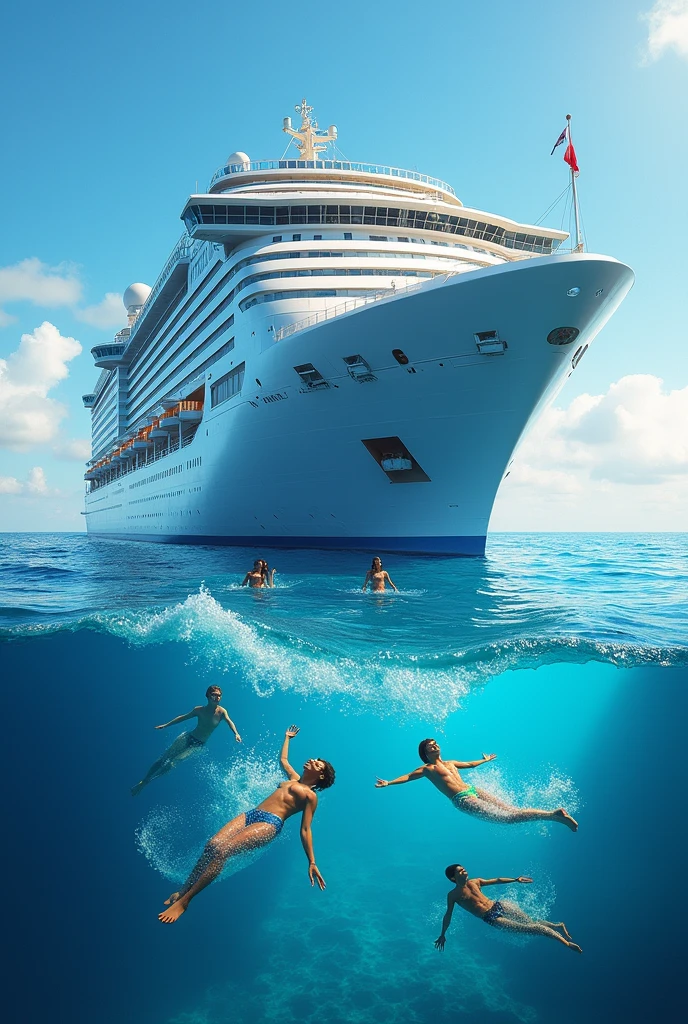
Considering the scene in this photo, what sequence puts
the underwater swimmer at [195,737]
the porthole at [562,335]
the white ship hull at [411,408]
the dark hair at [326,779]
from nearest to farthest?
the dark hair at [326,779]
the underwater swimmer at [195,737]
the white ship hull at [411,408]
the porthole at [562,335]

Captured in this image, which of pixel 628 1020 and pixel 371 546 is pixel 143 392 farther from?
pixel 628 1020

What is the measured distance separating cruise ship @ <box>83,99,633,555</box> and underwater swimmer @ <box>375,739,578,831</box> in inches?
474

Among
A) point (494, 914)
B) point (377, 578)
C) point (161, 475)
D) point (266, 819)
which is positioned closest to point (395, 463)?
point (377, 578)

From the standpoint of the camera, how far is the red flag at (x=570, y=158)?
17219 mm

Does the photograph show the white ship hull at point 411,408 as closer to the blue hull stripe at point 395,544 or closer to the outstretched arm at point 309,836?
the blue hull stripe at point 395,544

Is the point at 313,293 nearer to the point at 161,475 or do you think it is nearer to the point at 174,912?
the point at 161,475

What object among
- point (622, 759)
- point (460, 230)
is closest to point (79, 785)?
point (622, 759)

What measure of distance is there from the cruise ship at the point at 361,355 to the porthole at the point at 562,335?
66 millimetres

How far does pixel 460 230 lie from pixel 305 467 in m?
14.5

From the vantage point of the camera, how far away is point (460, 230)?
89.2 feet

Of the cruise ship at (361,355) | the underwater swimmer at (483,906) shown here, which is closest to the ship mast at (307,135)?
the cruise ship at (361,355)

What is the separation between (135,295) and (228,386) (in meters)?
44.0

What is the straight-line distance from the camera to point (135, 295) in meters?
62.7

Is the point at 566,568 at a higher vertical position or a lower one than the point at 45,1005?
higher
